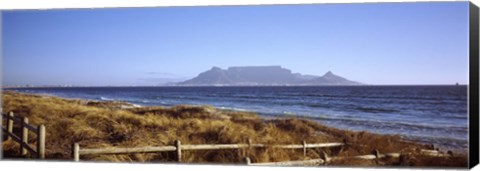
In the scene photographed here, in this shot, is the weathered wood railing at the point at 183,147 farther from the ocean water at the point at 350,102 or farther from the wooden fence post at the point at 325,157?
the ocean water at the point at 350,102

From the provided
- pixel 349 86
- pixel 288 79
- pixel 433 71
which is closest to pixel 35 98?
pixel 288 79

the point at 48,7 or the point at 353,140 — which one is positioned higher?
the point at 48,7

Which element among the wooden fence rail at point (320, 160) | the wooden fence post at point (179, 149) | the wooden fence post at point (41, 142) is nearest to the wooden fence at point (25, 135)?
the wooden fence post at point (41, 142)

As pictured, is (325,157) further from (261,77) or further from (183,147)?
(183,147)

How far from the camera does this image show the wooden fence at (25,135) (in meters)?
9.12

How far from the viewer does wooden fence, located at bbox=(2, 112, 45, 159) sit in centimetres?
912

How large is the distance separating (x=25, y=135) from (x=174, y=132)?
179 centimetres

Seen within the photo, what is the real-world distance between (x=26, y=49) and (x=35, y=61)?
0.19 metres

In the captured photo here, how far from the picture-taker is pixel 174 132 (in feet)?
31.3

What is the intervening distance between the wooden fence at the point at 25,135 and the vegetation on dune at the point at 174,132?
0.40ft

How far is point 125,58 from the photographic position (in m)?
9.85

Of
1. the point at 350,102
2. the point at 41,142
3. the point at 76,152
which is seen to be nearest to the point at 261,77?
the point at 350,102

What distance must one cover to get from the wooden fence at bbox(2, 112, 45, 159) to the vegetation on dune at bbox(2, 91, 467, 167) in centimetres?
12

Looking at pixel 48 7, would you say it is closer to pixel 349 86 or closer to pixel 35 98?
pixel 35 98
